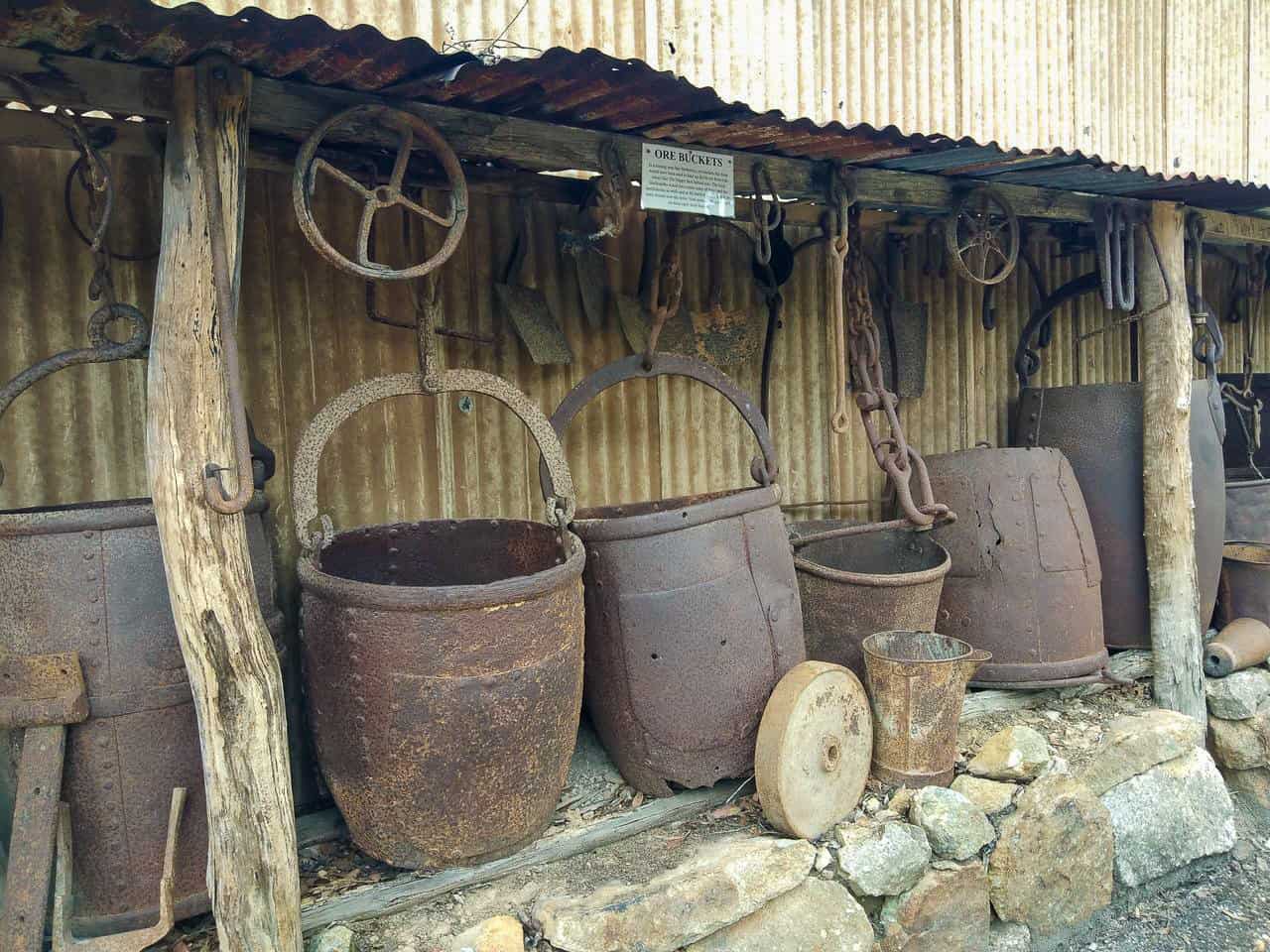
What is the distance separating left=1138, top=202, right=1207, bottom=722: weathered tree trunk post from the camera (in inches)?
178

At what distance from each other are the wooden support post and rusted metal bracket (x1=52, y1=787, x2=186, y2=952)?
0.13 m

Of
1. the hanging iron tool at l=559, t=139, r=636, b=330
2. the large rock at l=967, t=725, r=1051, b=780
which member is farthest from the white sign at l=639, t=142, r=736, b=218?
the large rock at l=967, t=725, r=1051, b=780

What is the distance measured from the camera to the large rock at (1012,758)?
142 inches

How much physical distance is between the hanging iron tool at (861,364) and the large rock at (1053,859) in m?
1.11

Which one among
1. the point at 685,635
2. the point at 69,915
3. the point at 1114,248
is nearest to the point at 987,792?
the point at 685,635

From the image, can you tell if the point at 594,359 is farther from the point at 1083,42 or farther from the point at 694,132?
the point at 1083,42

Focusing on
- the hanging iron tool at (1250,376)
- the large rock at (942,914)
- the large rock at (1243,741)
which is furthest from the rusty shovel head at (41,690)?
the hanging iron tool at (1250,376)

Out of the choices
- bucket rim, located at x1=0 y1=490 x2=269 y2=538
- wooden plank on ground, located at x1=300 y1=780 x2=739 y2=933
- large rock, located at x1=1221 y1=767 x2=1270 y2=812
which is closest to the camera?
bucket rim, located at x1=0 y1=490 x2=269 y2=538

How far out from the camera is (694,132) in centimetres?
330

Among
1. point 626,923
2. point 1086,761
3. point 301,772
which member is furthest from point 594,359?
point 1086,761

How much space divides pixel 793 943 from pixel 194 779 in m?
1.72

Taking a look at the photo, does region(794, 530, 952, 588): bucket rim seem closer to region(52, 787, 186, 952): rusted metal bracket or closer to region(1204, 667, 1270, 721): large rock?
region(1204, 667, 1270, 721): large rock

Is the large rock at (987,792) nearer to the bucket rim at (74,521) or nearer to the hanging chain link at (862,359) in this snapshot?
the hanging chain link at (862,359)

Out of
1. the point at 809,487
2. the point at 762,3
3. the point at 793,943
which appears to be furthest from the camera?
the point at 809,487
